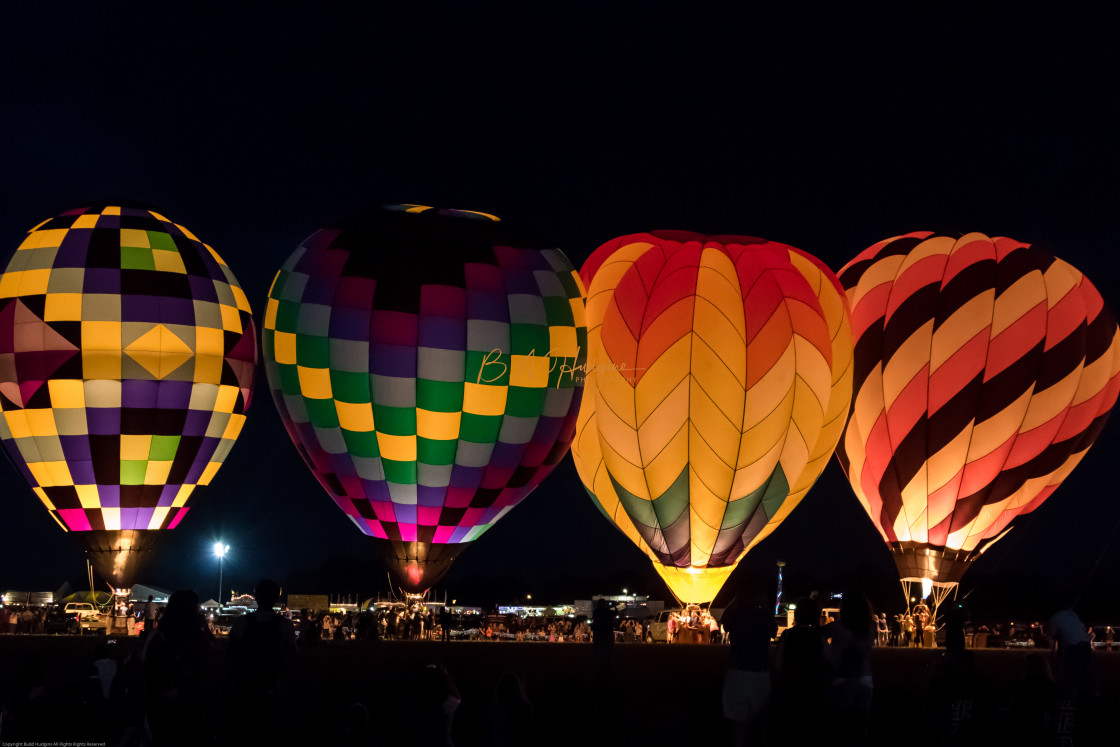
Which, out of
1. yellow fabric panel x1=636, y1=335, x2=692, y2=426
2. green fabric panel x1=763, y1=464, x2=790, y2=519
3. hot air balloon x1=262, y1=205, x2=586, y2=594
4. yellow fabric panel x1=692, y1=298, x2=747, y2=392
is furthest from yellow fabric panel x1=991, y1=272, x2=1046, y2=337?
hot air balloon x1=262, y1=205, x2=586, y2=594

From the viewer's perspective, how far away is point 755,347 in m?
19.6

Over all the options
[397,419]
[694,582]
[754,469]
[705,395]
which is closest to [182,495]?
[397,419]

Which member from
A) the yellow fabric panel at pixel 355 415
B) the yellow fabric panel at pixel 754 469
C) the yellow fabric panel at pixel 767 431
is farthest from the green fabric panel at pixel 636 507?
the yellow fabric panel at pixel 355 415

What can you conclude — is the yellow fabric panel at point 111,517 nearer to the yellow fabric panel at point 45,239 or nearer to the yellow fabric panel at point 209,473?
the yellow fabric panel at point 209,473

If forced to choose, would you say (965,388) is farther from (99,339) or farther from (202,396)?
(99,339)

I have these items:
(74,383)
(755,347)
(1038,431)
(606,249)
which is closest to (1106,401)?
(1038,431)

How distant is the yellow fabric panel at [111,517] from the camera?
20516 millimetres

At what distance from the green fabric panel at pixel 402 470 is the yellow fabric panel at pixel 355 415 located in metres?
0.54

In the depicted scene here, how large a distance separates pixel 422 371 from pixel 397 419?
28.1 inches

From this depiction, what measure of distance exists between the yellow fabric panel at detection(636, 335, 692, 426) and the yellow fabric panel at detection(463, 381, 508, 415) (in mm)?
2293

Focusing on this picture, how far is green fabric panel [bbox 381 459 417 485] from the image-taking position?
18141 millimetres

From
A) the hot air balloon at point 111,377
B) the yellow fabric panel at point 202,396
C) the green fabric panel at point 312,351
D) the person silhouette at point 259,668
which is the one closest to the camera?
the person silhouette at point 259,668

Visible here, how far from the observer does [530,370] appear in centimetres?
1842

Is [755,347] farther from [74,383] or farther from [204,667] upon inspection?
[204,667]
